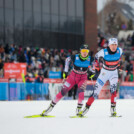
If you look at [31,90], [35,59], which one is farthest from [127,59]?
[31,90]

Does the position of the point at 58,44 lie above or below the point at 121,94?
above

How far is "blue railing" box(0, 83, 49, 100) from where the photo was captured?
19.5 meters

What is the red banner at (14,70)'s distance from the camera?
63.2ft

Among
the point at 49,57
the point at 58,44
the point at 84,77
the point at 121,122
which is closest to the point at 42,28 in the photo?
the point at 58,44

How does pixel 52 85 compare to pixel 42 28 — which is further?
pixel 42 28

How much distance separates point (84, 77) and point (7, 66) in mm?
9175

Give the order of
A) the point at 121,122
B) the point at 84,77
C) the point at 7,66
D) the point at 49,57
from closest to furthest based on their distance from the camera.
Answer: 1. the point at 121,122
2. the point at 84,77
3. the point at 7,66
4. the point at 49,57

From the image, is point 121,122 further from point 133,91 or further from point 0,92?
point 133,91

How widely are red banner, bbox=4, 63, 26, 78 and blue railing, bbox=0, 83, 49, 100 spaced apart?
18.2 inches

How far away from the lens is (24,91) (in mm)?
19844

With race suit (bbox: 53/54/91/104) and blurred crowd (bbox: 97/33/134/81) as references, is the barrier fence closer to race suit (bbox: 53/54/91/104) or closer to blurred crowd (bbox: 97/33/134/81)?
blurred crowd (bbox: 97/33/134/81)

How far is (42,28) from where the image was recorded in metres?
31.2

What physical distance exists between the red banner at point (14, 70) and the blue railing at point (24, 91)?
463 mm

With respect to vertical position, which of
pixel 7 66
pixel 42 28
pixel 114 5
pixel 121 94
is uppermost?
pixel 114 5
